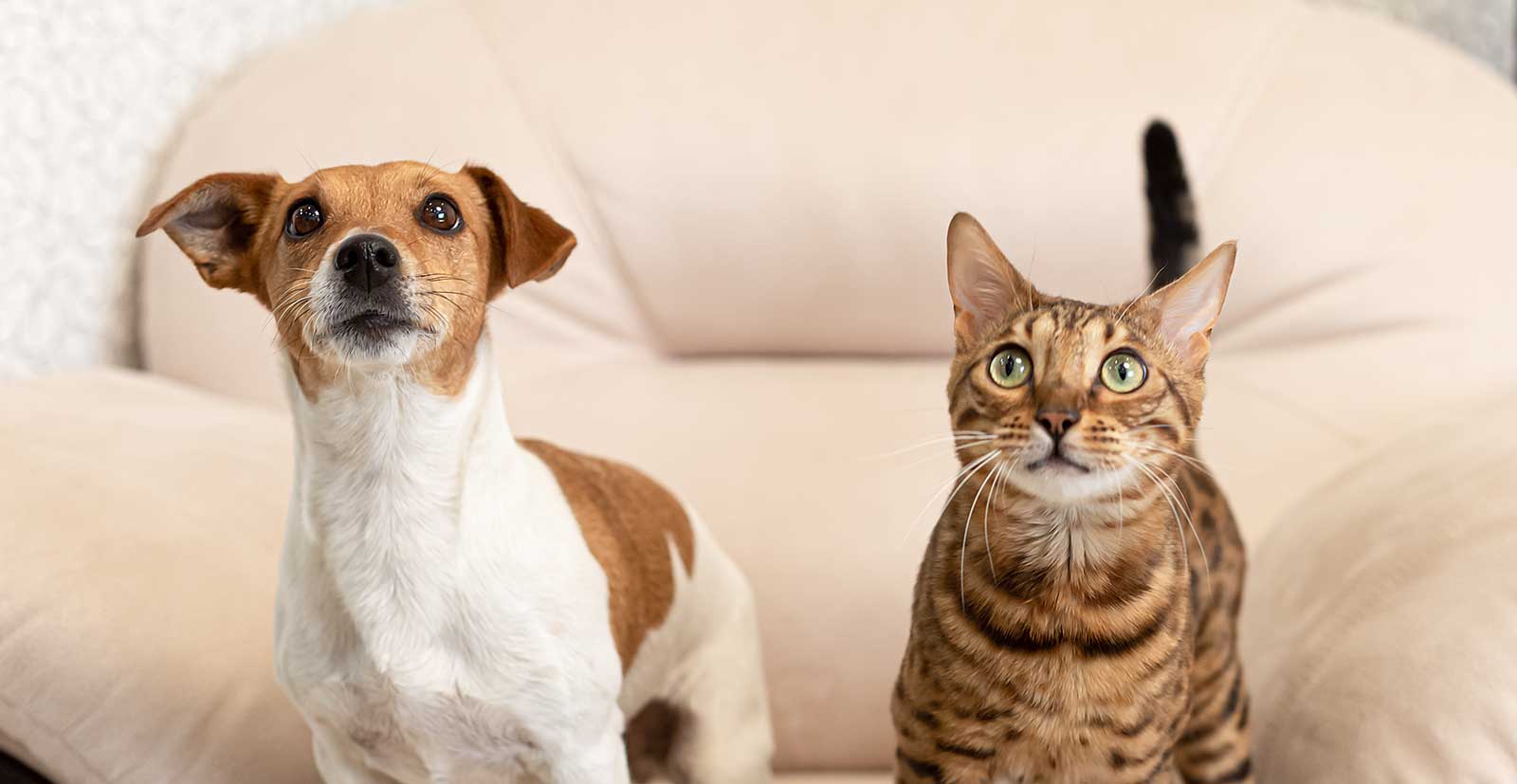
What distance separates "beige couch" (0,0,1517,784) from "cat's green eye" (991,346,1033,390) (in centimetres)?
58

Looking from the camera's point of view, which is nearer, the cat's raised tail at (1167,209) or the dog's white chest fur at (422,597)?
the dog's white chest fur at (422,597)

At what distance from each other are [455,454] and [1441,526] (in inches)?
33.3

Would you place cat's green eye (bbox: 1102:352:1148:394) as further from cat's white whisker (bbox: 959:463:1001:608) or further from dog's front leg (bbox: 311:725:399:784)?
dog's front leg (bbox: 311:725:399:784)

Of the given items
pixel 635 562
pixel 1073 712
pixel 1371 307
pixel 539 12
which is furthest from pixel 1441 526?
pixel 539 12

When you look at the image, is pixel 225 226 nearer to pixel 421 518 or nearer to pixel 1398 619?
pixel 421 518

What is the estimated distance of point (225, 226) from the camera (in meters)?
0.93

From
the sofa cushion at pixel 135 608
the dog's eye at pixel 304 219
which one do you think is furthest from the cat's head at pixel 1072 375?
the sofa cushion at pixel 135 608

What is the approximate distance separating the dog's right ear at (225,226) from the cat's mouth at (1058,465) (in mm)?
575

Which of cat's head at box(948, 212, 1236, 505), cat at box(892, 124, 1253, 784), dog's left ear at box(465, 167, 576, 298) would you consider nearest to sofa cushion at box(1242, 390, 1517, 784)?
cat at box(892, 124, 1253, 784)

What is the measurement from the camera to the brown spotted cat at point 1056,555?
0.86 metres

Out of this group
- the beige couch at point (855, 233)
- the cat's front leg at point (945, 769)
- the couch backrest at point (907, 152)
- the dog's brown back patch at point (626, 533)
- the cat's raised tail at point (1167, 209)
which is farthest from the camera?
the couch backrest at point (907, 152)

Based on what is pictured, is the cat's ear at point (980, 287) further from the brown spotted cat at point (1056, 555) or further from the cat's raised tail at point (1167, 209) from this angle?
the cat's raised tail at point (1167, 209)

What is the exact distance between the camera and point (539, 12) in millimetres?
1750

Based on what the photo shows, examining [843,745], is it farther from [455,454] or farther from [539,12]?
[539,12]
